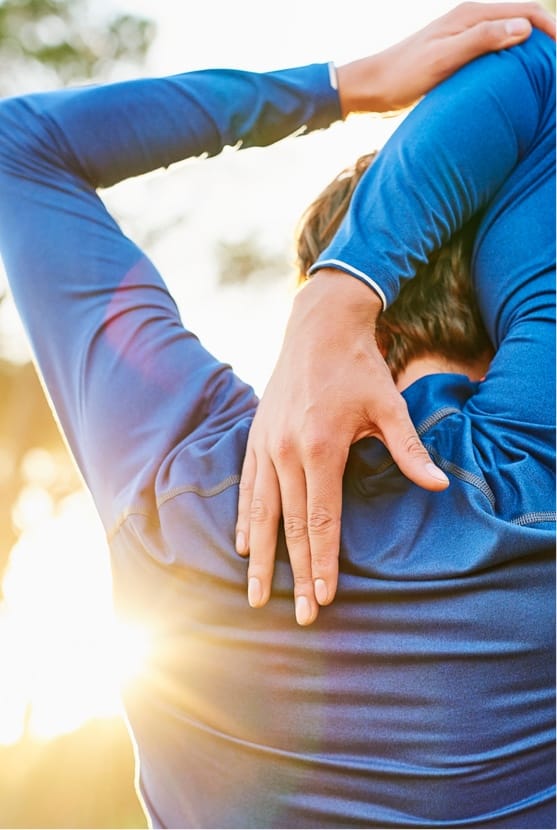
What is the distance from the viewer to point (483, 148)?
1334mm

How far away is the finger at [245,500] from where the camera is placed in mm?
1112

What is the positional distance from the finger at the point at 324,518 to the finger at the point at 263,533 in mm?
48

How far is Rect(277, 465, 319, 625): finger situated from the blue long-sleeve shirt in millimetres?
29

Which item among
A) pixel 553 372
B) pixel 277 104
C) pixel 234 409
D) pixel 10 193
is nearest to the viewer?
pixel 553 372

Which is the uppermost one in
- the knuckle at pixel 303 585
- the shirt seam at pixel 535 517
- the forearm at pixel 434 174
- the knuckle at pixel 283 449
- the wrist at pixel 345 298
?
the forearm at pixel 434 174

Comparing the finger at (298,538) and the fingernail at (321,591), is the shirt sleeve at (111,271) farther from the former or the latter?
the fingernail at (321,591)

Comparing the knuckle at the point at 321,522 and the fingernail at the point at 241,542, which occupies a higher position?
the knuckle at the point at 321,522

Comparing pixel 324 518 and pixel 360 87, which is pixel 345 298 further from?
pixel 360 87

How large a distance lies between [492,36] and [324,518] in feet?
3.20

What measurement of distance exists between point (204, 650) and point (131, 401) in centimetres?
37

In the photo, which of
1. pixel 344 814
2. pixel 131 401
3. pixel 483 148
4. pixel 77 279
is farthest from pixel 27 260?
pixel 344 814

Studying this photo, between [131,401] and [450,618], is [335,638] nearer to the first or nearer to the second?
[450,618]

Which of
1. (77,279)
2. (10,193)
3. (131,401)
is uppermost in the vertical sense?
(10,193)

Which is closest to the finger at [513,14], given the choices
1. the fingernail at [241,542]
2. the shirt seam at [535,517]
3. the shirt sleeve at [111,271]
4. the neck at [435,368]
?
the shirt sleeve at [111,271]
